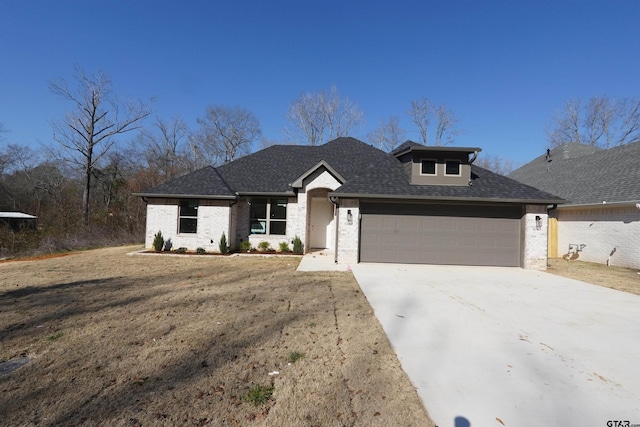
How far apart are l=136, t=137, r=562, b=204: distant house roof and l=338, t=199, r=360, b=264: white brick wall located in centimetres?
51

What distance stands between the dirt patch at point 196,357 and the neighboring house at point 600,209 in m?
12.0

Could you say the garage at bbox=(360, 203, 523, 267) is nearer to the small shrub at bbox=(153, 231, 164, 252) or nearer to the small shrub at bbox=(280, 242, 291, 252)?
the small shrub at bbox=(280, 242, 291, 252)

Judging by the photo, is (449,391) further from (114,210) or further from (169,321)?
(114,210)

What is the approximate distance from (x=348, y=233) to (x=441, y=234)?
3490mm

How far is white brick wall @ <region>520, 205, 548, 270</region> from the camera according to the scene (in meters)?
11.0

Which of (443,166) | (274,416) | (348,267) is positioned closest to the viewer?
(274,416)

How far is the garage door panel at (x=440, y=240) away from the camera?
1124 centimetres

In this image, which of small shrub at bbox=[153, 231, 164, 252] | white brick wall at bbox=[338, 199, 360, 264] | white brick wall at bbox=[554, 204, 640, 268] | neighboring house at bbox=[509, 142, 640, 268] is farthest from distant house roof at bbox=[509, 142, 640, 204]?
small shrub at bbox=[153, 231, 164, 252]

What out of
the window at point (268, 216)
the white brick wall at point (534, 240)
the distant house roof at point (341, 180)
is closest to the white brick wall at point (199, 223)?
the distant house roof at point (341, 180)

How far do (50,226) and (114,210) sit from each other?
3883 millimetres

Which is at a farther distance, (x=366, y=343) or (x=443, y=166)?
(x=443, y=166)

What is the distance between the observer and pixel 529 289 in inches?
313

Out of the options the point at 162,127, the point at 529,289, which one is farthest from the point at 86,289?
the point at 162,127

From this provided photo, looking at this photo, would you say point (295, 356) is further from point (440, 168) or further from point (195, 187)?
point (195, 187)
